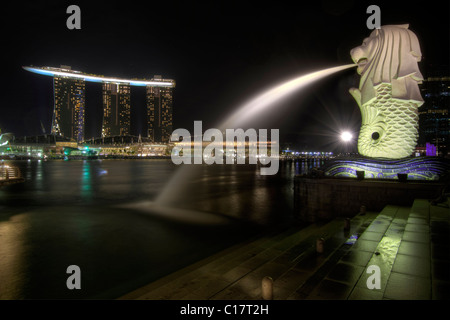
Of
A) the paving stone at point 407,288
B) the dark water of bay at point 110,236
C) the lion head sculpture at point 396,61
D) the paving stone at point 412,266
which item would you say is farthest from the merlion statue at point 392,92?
the paving stone at point 407,288

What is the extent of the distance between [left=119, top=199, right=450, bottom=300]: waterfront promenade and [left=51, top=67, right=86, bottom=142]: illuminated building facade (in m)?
190

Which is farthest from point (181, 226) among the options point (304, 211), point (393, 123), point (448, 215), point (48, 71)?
point (48, 71)

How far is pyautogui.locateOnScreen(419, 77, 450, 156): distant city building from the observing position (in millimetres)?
83562

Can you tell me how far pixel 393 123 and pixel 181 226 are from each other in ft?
44.1

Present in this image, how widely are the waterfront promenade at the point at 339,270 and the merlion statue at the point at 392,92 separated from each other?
794 centimetres

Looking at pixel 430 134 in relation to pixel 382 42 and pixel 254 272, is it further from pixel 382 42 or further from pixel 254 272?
pixel 254 272

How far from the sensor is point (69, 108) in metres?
175

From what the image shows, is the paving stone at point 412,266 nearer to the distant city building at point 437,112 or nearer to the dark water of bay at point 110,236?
the dark water of bay at point 110,236

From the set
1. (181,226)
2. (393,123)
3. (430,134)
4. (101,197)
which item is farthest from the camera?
(430,134)

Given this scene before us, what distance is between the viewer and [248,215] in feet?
46.1

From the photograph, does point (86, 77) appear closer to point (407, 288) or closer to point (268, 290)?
point (268, 290)

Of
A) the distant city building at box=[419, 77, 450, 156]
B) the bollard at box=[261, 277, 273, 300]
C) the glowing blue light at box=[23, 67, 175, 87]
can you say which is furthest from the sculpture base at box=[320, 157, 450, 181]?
the glowing blue light at box=[23, 67, 175, 87]

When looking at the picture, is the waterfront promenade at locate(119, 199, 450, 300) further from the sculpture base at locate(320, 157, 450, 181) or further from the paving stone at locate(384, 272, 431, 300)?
the sculpture base at locate(320, 157, 450, 181)

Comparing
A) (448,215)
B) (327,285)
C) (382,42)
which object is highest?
(382,42)
